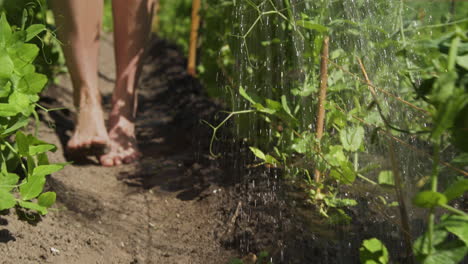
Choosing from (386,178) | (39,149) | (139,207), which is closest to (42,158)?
(39,149)

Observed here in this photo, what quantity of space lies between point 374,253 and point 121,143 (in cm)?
166

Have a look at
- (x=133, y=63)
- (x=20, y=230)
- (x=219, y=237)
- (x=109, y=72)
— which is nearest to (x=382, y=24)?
(x=219, y=237)

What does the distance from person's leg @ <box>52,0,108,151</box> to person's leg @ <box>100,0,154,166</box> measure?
126 millimetres

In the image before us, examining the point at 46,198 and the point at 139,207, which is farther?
the point at 139,207

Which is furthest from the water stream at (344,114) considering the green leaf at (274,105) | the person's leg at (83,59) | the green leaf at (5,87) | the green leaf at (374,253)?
the person's leg at (83,59)

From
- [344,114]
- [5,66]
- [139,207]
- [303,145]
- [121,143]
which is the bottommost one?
[139,207]

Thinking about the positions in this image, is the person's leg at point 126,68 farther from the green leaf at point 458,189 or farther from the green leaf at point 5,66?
the green leaf at point 458,189

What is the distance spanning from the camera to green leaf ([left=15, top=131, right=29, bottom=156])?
60.4 inches

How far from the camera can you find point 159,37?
20.8 ft

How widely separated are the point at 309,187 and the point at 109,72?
137 inches

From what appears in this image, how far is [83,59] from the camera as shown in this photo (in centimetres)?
243

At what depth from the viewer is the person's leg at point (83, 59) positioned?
2.35m

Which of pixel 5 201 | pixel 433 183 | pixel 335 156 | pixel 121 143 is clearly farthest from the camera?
pixel 121 143

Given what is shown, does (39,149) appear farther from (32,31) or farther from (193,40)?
(193,40)
